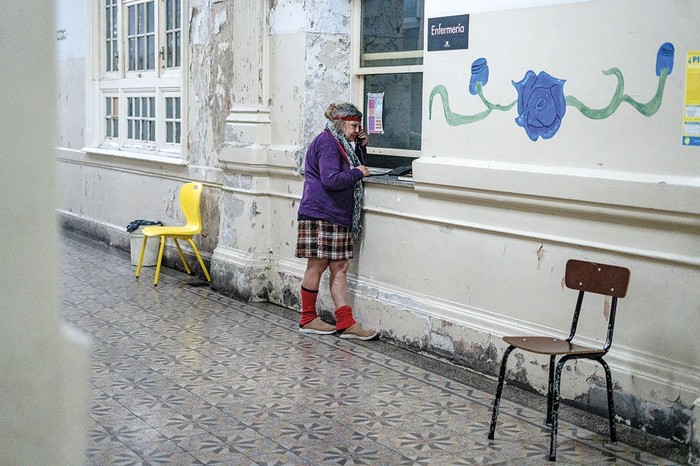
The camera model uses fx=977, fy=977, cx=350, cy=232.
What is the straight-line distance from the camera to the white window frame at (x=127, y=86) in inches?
426

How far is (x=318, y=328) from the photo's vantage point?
7.75 metres

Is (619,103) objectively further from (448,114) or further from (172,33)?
(172,33)

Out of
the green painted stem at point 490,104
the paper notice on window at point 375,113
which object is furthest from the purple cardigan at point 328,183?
the green painted stem at point 490,104

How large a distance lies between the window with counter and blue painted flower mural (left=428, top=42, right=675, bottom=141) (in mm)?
850

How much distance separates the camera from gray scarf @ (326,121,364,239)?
750 cm

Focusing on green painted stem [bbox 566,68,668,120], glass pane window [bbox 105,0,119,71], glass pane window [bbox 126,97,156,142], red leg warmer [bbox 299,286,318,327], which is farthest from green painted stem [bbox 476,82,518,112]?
glass pane window [bbox 105,0,119,71]

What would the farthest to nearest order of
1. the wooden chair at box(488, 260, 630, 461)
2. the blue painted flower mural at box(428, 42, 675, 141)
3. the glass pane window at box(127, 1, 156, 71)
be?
the glass pane window at box(127, 1, 156, 71)
the blue painted flower mural at box(428, 42, 675, 141)
the wooden chair at box(488, 260, 630, 461)

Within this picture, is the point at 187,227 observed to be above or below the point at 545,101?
below

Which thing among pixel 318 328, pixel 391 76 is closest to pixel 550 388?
pixel 318 328

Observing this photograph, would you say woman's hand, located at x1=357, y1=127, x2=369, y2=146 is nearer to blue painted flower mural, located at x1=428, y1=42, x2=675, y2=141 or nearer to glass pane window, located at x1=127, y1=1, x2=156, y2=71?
blue painted flower mural, located at x1=428, y1=42, x2=675, y2=141

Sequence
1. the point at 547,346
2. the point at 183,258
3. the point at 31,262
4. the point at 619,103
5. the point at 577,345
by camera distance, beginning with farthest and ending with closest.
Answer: the point at 183,258 < the point at 619,103 < the point at 577,345 < the point at 547,346 < the point at 31,262

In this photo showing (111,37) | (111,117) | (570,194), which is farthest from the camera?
(111,117)

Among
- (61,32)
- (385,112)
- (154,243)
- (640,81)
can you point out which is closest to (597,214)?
(640,81)

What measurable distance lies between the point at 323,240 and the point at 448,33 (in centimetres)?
187
